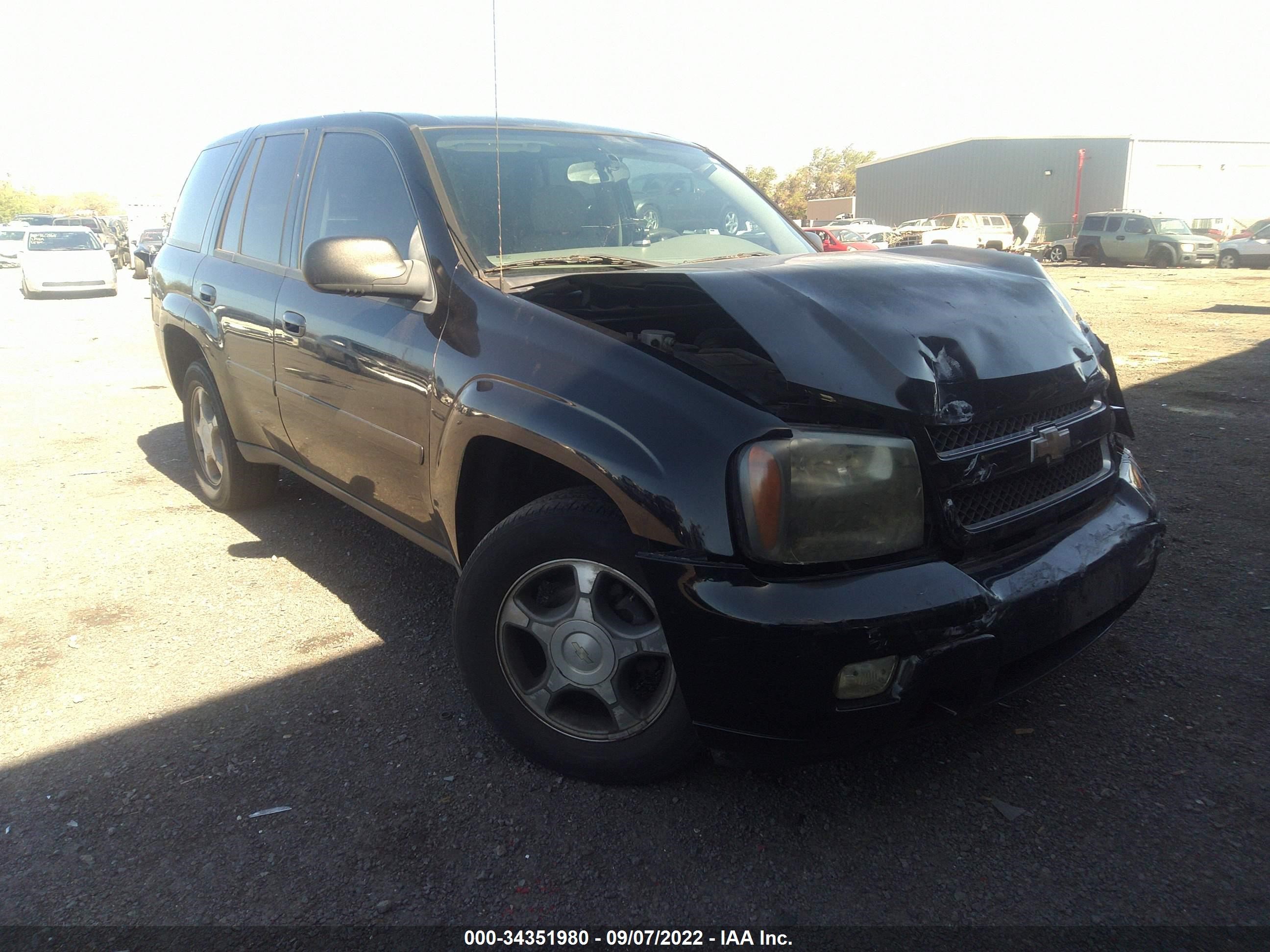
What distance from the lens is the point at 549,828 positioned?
242cm

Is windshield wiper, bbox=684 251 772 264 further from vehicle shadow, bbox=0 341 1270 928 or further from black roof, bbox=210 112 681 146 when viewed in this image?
vehicle shadow, bbox=0 341 1270 928

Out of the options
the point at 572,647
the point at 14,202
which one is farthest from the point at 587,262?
the point at 14,202

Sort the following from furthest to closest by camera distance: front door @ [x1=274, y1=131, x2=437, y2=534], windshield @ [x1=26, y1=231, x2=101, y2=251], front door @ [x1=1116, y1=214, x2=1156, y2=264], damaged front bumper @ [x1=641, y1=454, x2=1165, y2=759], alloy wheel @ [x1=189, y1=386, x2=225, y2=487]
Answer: front door @ [x1=1116, y1=214, x2=1156, y2=264] < windshield @ [x1=26, y1=231, x2=101, y2=251] < alloy wheel @ [x1=189, y1=386, x2=225, y2=487] < front door @ [x1=274, y1=131, x2=437, y2=534] < damaged front bumper @ [x1=641, y1=454, x2=1165, y2=759]

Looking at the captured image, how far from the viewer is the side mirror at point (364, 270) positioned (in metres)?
2.84

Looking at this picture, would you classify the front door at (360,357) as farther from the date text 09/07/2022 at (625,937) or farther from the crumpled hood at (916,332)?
the date text 09/07/2022 at (625,937)

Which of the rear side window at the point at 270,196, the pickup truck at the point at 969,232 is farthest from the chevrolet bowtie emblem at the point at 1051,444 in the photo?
the pickup truck at the point at 969,232

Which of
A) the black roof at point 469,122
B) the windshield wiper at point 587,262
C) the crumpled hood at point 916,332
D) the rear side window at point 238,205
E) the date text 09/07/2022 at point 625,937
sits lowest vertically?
the date text 09/07/2022 at point 625,937

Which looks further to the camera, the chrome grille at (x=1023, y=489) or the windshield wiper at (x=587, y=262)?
the windshield wiper at (x=587, y=262)

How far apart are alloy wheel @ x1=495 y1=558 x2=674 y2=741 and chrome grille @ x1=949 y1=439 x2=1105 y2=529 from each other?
2.63 ft

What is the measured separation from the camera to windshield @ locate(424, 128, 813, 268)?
3.10m

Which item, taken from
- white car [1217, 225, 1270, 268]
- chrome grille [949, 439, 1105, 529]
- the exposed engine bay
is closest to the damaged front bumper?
chrome grille [949, 439, 1105, 529]

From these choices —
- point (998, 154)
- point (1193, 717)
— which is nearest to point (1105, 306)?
point (1193, 717)

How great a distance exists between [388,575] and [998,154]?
50734mm

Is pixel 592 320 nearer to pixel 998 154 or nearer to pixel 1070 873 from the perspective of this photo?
pixel 1070 873
